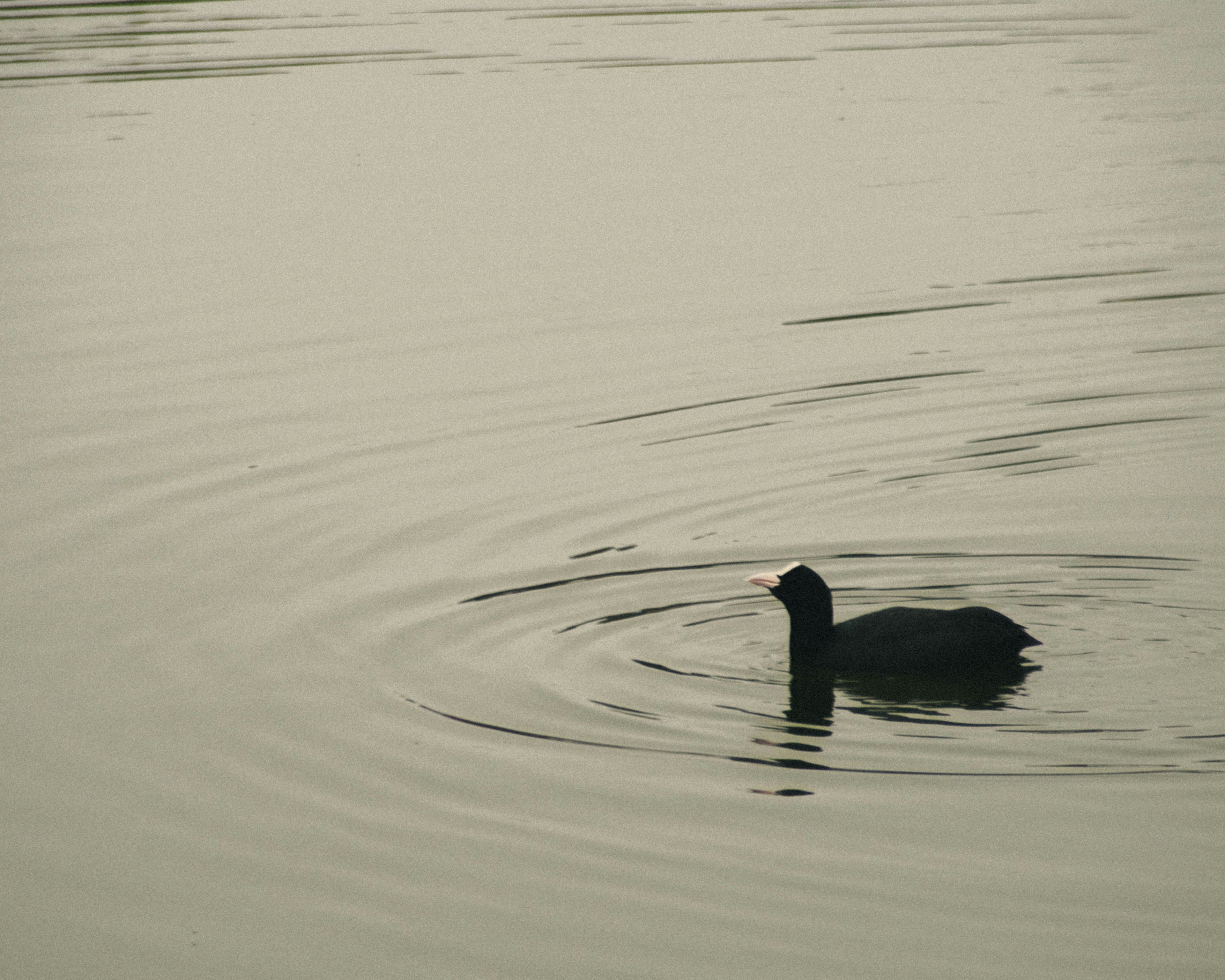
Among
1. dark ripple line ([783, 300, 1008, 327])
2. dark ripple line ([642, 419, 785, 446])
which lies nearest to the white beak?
dark ripple line ([642, 419, 785, 446])

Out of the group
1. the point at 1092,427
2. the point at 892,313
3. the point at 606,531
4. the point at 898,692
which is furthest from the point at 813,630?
the point at 892,313

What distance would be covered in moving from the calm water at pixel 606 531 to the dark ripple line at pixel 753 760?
0.03 metres

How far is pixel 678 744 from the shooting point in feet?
27.7

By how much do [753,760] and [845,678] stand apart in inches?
48.5

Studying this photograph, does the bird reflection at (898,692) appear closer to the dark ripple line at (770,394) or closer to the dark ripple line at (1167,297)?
the dark ripple line at (770,394)

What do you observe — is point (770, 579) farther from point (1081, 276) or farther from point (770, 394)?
point (1081, 276)

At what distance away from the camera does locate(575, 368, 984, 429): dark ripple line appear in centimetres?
1381

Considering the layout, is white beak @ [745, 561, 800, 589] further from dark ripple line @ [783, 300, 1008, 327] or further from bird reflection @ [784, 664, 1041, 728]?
dark ripple line @ [783, 300, 1008, 327]

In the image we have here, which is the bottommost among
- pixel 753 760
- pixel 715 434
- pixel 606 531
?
pixel 753 760

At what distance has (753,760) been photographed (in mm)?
8359

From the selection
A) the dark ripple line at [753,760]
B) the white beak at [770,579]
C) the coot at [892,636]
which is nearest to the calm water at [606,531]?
the dark ripple line at [753,760]

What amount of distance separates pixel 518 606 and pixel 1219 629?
388 cm

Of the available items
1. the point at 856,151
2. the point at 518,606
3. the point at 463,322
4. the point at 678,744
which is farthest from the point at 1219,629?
the point at 856,151

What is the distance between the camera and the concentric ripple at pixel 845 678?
8.27m
